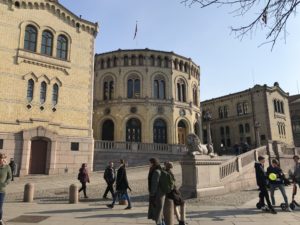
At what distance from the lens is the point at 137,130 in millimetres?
34812

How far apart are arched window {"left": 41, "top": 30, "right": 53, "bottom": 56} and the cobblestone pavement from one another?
13043mm

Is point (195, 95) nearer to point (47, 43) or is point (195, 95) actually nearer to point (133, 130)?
point (133, 130)

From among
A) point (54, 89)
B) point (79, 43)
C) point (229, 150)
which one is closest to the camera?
point (54, 89)

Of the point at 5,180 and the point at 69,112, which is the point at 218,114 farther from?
the point at 5,180

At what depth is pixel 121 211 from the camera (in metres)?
9.75

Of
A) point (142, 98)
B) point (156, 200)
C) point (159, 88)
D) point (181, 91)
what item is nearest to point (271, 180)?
point (156, 200)

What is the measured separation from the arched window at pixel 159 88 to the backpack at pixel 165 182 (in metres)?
29.5

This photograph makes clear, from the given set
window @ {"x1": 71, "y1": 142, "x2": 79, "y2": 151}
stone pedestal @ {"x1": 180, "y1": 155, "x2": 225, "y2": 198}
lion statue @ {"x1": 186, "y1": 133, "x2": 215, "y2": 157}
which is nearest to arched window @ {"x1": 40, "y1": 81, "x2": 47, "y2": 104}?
window @ {"x1": 71, "y1": 142, "x2": 79, "y2": 151}

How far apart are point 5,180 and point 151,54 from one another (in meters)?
30.9

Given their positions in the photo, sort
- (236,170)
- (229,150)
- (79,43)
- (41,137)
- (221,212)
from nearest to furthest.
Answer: (221,212) → (236,170) → (41,137) → (79,43) → (229,150)

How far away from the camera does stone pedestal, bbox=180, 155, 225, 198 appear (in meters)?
12.8

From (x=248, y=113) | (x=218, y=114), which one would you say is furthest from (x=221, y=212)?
(x=218, y=114)

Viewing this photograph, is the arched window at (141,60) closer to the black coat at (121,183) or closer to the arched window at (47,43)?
the arched window at (47,43)

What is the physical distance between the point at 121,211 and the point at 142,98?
26067 millimetres
